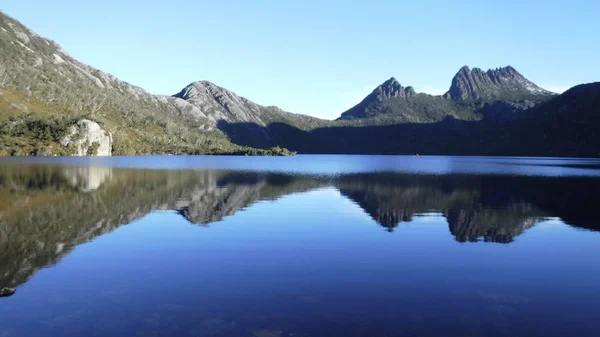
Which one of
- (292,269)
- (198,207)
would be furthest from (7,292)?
(198,207)

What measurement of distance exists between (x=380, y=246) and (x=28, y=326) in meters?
24.9

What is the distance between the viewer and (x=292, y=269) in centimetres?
2767

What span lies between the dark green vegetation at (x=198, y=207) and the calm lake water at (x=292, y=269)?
0.32m

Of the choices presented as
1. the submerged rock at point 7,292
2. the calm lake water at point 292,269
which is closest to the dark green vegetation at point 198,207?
the calm lake water at point 292,269

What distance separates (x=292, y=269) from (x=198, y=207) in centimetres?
3156

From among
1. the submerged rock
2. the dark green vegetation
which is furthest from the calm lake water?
the submerged rock

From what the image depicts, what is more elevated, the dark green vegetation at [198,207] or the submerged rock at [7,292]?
the dark green vegetation at [198,207]

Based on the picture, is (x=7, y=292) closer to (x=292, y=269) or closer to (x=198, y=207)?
(x=292, y=269)

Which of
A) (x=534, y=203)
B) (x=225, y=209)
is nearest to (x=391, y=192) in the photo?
(x=534, y=203)

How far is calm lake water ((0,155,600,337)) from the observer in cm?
1869

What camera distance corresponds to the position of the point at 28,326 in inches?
706

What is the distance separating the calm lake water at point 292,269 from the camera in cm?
1869

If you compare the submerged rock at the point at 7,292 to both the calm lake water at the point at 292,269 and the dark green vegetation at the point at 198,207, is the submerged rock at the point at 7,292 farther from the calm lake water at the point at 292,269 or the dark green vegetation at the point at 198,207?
the dark green vegetation at the point at 198,207

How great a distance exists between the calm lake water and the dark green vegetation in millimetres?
320
